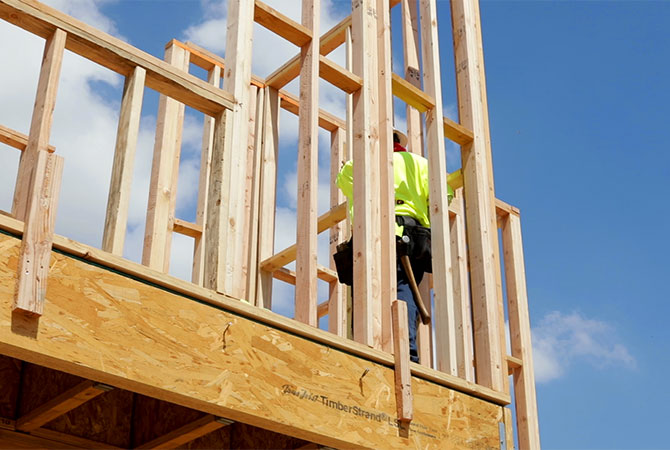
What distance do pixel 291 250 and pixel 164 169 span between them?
1.88m

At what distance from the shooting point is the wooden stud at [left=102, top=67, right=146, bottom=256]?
4.49 meters

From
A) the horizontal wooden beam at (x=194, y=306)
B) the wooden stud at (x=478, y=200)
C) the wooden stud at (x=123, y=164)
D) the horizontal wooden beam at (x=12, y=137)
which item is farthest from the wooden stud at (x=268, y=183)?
the wooden stud at (x=123, y=164)

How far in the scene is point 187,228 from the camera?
902 centimetres

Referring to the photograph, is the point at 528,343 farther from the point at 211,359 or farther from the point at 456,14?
the point at 211,359

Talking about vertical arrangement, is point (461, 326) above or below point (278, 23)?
below

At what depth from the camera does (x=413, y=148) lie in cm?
872

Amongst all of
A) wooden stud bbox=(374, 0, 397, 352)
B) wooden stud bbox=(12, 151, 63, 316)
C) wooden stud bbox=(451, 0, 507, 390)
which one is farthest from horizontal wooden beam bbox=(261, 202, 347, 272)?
wooden stud bbox=(12, 151, 63, 316)

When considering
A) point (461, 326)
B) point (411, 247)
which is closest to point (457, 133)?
point (411, 247)

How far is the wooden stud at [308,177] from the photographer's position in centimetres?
549

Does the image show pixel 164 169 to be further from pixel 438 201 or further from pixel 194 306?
pixel 194 306

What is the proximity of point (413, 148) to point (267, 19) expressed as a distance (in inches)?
120

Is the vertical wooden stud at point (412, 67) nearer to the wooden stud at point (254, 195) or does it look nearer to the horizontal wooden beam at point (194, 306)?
the wooden stud at point (254, 195)

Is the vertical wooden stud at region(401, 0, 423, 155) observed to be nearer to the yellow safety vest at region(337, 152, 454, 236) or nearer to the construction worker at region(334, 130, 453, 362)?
the construction worker at region(334, 130, 453, 362)

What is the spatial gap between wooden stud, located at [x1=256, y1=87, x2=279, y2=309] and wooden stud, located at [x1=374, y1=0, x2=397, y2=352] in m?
1.78
